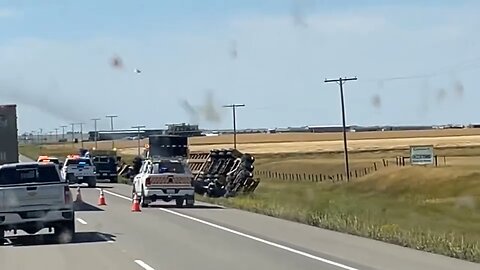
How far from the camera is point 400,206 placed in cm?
4266

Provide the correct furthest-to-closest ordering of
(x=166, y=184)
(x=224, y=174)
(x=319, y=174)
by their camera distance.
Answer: (x=319, y=174) < (x=224, y=174) < (x=166, y=184)

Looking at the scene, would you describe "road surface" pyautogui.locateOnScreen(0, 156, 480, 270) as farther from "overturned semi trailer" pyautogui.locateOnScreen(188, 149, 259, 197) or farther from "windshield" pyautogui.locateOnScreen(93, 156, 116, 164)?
"windshield" pyautogui.locateOnScreen(93, 156, 116, 164)

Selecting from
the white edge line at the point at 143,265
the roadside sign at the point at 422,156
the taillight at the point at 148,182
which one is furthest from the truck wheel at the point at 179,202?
the roadside sign at the point at 422,156

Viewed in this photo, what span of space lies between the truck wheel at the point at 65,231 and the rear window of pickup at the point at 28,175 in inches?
41.9

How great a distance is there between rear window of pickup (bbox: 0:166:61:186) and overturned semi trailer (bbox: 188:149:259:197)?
81.1ft

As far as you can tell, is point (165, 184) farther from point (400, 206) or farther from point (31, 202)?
point (31, 202)

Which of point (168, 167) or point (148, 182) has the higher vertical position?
point (168, 167)

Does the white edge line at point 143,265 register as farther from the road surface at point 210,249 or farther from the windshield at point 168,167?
the windshield at point 168,167

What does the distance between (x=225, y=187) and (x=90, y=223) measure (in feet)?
64.9

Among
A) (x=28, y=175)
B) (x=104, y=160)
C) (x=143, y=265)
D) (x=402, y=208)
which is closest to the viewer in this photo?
(x=143, y=265)

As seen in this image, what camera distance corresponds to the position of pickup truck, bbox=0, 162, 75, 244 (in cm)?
2297

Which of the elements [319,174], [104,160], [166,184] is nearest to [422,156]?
[319,174]

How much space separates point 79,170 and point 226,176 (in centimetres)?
1455

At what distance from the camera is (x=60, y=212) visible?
23219 mm
